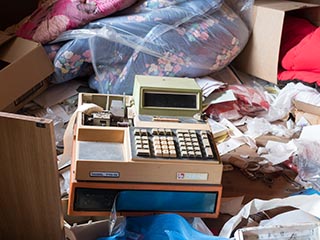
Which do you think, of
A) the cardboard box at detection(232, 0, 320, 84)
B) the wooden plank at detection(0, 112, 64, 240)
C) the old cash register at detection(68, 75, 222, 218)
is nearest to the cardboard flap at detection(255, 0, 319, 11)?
the cardboard box at detection(232, 0, 320, 84)

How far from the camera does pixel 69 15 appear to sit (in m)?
1.84

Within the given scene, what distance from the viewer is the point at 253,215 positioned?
1.30m

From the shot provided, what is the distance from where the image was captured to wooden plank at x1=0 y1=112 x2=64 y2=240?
0.88m

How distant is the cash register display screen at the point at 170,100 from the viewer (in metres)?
1.29

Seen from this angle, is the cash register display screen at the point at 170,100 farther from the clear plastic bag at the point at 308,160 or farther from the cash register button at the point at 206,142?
the clear plastic bag at the point at 308,160

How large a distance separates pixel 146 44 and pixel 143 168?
0.83 m

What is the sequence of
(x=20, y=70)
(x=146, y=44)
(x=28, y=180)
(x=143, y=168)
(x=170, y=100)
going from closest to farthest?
(x=28, y=180) → (x=143, y=168) → (x=170, y=100) → (x=20, y=70) → (x=146, y=44)

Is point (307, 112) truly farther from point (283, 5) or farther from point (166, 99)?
point (166, 99)

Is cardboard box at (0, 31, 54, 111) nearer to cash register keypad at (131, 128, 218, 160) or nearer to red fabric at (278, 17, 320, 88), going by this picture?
cash register keypad at (131, 128, 218, 160)

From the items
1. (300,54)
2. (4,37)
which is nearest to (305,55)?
(300,54)

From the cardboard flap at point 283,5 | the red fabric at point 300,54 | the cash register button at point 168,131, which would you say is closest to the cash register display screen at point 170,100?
the cash register button at point 168,131

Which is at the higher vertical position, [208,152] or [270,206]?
[208,152]

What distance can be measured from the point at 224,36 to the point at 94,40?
1.85 feet

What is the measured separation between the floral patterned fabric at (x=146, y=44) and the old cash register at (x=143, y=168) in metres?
0.61
